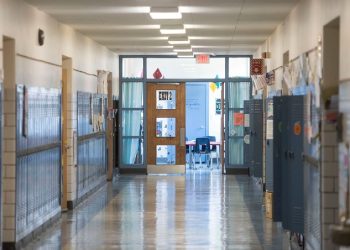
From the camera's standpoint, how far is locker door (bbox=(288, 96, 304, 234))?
28.6 feet

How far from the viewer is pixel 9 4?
8844 millimetres

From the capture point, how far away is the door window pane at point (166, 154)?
20.3 meters

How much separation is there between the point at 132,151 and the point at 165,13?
31.1ft

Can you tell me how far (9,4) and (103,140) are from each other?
831 centimetres

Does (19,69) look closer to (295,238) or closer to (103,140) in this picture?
(295,238)

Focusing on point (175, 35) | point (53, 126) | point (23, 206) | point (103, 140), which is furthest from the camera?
point (103, 140)

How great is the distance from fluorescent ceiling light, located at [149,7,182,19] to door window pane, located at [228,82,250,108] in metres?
8.59

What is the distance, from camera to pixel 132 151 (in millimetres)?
20156

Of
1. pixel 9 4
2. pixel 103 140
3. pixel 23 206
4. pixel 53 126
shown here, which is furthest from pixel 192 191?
pixel 9 4

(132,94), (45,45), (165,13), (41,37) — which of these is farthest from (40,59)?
(132,94)

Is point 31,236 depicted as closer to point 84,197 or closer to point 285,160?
point 285,160

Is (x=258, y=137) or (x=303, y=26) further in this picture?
(x=258, y=137)

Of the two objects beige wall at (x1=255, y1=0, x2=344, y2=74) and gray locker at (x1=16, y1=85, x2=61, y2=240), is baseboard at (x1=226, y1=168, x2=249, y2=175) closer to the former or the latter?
beige wall at (x1=255, y1=0, x2=344, y2=74)

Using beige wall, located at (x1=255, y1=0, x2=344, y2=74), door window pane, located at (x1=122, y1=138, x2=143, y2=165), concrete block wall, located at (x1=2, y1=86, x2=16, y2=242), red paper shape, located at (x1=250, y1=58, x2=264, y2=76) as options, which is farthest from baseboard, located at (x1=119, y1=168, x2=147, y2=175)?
concrete block wall, located at (x1=2, y1=86, x2=16, y2=242)
